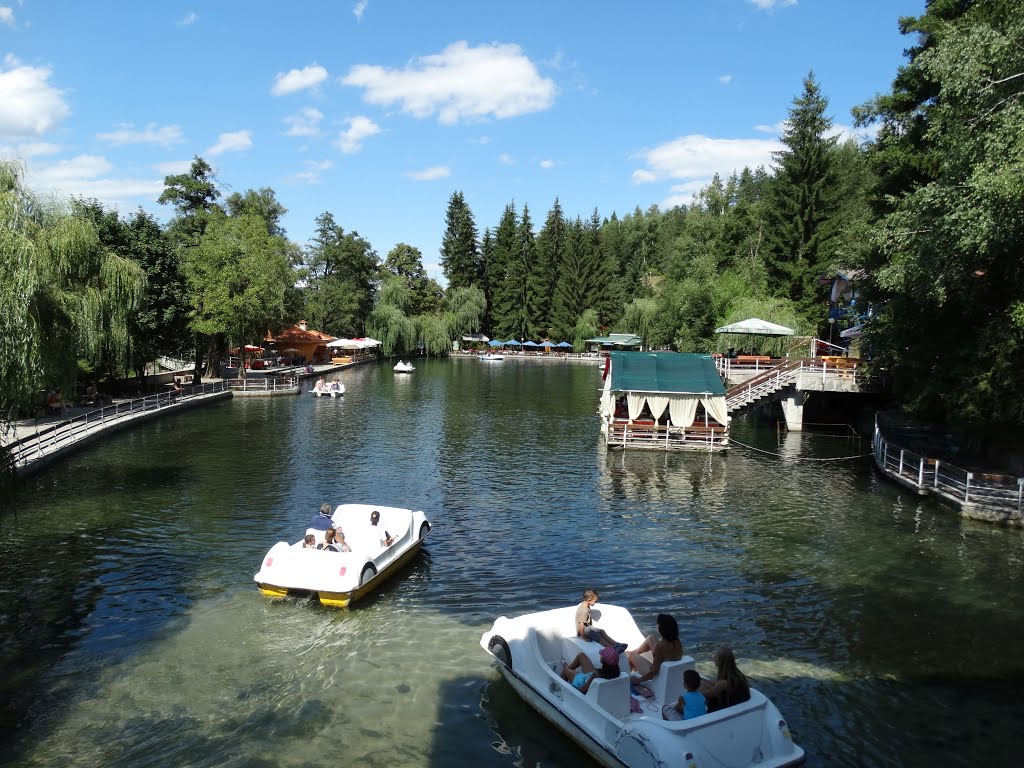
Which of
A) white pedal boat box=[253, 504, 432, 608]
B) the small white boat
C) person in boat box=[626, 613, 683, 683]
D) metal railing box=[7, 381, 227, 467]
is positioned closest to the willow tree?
metal railing box=[7, 381, 227, 467]

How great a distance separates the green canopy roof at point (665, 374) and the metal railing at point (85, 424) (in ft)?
76.1

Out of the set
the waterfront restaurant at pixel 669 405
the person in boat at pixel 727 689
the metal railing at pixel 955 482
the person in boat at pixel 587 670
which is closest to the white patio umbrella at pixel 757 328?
the waterfront restaurant at pixel 669 405

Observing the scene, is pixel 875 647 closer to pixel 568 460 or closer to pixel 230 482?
pixel 568 460

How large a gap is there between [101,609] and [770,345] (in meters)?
45.0

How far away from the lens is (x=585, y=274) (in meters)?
111

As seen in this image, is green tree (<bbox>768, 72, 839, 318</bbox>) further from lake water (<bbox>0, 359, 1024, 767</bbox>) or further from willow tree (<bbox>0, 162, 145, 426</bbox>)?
willow tree (<bbox>0, 162, 145, 426</bbox>)

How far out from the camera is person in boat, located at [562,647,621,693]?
360 inches

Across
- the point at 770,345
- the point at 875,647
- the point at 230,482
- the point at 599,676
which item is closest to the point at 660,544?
the point at 875,647

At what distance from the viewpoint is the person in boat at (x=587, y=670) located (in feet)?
30.0

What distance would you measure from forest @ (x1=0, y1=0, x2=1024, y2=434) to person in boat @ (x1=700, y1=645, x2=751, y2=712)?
40.8ft

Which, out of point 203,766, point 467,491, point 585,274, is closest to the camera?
point 203,766

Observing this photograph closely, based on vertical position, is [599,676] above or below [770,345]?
below

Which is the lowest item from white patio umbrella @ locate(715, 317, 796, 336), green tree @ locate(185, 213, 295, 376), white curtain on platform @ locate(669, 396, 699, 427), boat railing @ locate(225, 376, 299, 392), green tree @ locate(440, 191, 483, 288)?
boat railing @ locate(225, 376, 299, 392)

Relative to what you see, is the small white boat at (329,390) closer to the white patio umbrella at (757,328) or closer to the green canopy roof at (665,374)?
the green canopy roof at (665,374)
